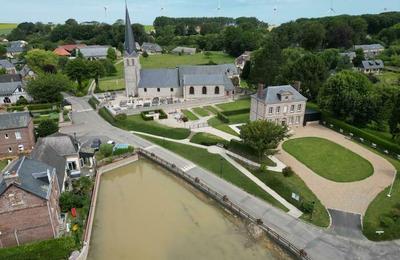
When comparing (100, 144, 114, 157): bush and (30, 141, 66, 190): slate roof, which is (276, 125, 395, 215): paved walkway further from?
(30, 141, 66, 190): slate roof

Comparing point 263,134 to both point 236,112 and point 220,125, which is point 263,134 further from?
point 236,112

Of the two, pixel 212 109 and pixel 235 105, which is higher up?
pixel 235 105

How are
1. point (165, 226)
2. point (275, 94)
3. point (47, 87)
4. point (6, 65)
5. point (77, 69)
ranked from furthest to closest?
point (6, 65)
point (77, 69)
point (47, 87)
point (275, 94)
point (165, 226)

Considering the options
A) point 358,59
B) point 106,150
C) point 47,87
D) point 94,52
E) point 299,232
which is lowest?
point 299,232

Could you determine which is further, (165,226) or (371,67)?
(371,67)

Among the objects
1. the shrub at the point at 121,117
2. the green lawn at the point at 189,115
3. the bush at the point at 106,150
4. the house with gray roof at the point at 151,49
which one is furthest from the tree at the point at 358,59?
the bush at the point at 106,150

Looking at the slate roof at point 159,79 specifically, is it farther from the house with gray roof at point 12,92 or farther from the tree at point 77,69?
the house with gray roof at point 12,92

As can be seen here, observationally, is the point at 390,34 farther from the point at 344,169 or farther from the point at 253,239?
the point at 253,239

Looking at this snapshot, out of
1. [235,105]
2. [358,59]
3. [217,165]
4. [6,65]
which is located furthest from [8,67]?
[358,59]
